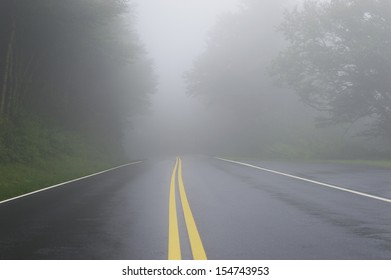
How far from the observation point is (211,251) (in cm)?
625

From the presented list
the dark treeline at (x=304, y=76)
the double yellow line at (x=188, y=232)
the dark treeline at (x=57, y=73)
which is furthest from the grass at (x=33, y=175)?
the dark treeline at (x=304, y=76)

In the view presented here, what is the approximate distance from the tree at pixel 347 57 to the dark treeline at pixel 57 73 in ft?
42.1

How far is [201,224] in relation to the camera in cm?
832

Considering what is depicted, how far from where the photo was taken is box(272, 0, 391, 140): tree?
30547 millimetres

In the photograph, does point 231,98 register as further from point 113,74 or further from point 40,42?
point 40,42

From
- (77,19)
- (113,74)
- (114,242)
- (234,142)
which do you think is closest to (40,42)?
(77,19)

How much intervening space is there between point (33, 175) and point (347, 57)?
72.7 feet

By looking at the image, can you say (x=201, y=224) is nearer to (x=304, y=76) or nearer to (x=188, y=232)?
(x=188, y=232)

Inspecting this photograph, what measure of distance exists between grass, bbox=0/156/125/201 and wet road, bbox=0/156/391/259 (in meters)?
1.67

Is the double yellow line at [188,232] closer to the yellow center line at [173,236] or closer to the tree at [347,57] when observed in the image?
the yellow center line at [173,236]

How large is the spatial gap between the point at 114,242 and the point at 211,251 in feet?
5.03

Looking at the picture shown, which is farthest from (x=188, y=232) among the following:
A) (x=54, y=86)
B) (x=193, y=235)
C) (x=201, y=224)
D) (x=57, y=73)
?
(x=54, y=86)

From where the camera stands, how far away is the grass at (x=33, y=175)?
15.1m

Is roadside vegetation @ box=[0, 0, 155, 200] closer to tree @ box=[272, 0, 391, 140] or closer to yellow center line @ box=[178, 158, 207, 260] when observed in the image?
yellow center line @ box=[178, 158, 207, 260]
